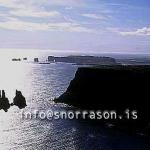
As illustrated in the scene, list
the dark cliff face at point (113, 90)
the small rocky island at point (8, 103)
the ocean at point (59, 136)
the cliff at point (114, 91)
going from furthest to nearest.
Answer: the dark cliff face at point (113, 90) → the cliff at point (114, 91) → the ocean at point (59, 136) → the small rocky island at point (8, 103)

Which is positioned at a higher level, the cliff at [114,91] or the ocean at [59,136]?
the cliff at [114,91]

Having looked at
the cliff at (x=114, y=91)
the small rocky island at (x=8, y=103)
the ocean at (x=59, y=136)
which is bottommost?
the ocean at (x=59, y=136)

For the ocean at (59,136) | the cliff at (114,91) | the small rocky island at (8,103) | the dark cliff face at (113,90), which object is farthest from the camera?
the dark cliff face at (113,90)

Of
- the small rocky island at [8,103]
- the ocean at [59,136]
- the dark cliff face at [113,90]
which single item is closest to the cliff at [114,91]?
the dark cliff face at [113,90]

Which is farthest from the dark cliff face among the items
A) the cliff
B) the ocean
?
the ocean

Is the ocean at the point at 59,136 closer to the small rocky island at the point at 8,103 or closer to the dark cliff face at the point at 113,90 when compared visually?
the dark cliff face at the point at 113,90

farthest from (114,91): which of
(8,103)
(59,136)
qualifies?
(8,103)

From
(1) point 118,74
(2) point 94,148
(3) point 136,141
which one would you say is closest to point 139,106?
(1) point 118,74

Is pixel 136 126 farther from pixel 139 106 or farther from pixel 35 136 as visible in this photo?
pixel 35 136
